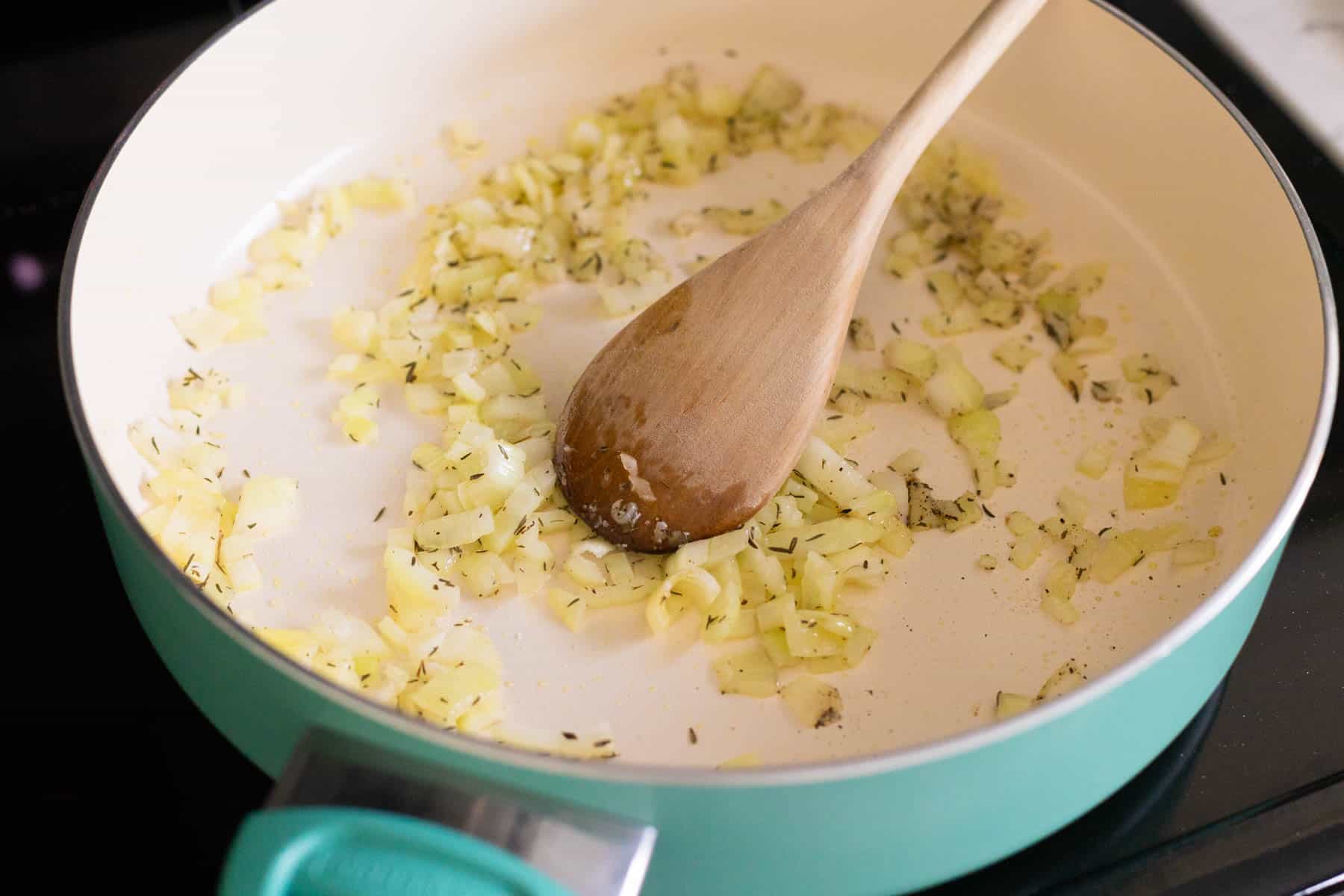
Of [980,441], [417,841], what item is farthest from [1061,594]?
[417,841]

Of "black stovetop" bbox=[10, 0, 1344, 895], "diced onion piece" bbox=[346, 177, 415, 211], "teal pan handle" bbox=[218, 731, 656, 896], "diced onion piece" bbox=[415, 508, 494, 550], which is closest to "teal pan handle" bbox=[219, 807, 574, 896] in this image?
"teal pan handle" bbox=[218, 731, 656, 896]

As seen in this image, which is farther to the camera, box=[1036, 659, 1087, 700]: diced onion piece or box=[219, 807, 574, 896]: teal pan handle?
box=[1036, 659, 1087, 700]: diced onion piece

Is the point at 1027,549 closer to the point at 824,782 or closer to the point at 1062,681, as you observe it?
the point at 1062,681

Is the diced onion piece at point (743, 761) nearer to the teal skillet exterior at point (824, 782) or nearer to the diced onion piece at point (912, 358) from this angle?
the teal skillet exterior at point (824, 782)

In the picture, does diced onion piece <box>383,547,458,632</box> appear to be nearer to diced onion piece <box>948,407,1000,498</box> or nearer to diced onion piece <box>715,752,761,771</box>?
diced onion piece <box>715,752,761,771</box>

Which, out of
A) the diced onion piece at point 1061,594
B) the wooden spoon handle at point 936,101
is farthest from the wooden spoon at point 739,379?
the diced onion piece at point 1061,594
